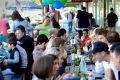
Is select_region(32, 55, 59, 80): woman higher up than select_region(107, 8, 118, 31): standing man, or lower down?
higher up

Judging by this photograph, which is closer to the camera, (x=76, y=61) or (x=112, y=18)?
(x=76, y=61)

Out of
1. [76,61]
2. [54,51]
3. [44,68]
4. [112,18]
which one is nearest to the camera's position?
[44,68]

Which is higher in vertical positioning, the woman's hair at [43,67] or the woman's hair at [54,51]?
the woman's hair at [43,67]

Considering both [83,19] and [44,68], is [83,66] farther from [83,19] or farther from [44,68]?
[83,19]

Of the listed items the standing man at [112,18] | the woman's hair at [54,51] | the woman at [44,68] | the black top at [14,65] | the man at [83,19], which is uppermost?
→ the woman at [44,68]

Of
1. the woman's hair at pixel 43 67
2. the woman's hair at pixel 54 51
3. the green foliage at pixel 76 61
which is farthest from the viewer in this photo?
the green foliage at pixel 76 61

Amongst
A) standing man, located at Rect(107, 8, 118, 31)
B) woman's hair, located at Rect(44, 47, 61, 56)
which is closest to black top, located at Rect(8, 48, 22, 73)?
woman's hair, located at Rect(44, 47, 61, 56)

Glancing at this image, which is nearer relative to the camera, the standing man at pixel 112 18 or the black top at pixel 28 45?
the black top at pixel 28 45

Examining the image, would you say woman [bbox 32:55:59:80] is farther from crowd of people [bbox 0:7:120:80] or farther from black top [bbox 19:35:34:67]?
black top [bbox 19:35:34:67]

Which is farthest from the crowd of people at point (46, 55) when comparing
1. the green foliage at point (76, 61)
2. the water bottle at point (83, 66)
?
the water bottle at point (83, 66)

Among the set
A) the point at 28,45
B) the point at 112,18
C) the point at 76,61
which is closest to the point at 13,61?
the point at 76,61

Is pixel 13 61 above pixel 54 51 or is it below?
below

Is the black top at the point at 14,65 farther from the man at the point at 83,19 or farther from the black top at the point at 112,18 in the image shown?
the black top at the point at 112,18

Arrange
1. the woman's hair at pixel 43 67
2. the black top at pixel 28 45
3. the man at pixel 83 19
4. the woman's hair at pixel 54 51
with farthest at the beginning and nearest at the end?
the man at pixel 83 19 → the black top at pixel 28 45 → the woman's hair at pixel 54 51 → the woman's hair at pixel 43 67
